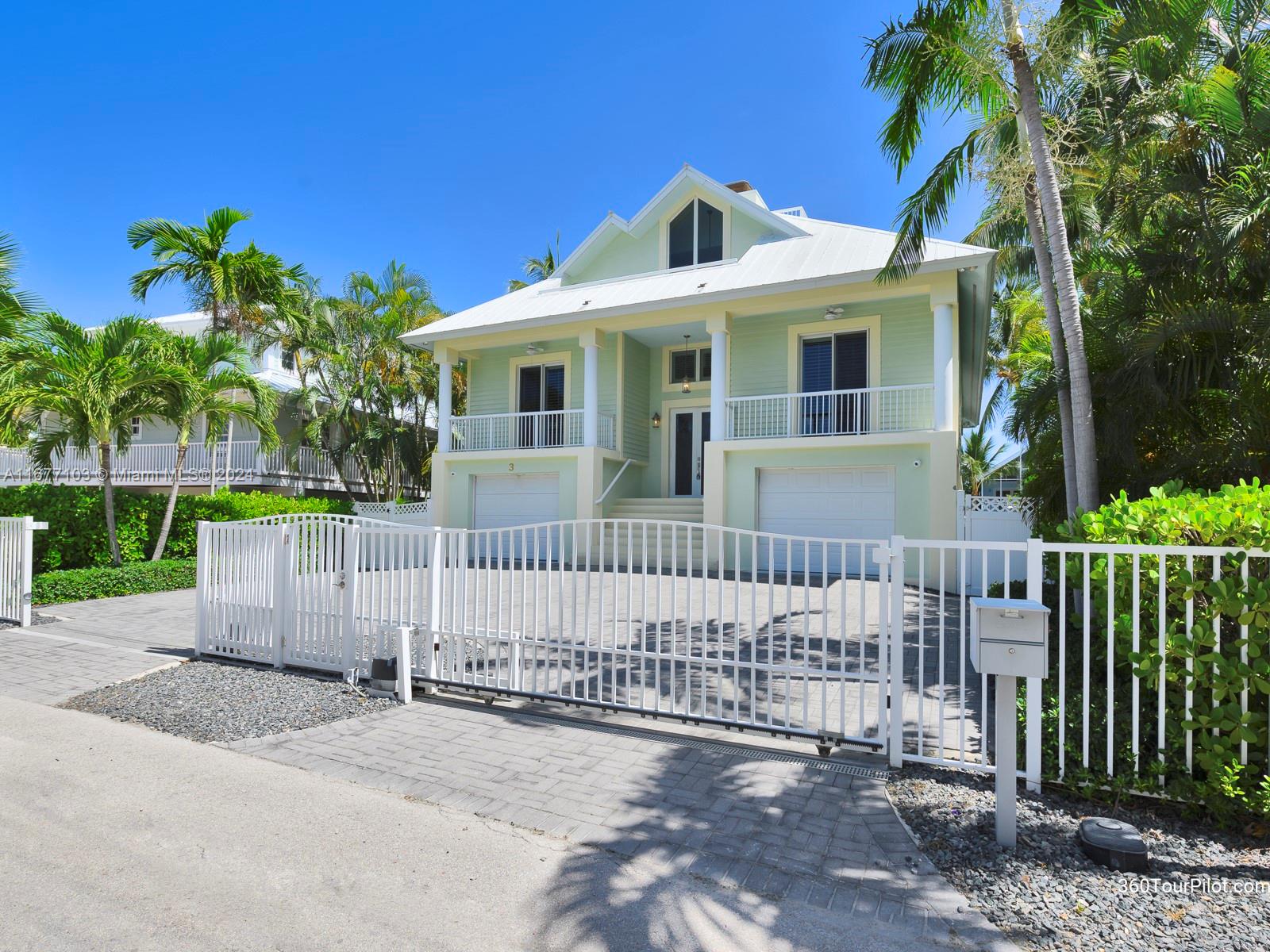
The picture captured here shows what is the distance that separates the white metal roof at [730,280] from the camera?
13.7 m

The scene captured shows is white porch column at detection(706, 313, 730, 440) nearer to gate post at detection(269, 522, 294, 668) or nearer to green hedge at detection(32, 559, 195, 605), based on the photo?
gate post at detection(269, 522, 294, 668)

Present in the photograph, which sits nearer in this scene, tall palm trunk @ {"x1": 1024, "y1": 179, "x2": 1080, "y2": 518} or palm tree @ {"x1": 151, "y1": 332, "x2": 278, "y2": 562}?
tall palm trunk @ {"x1": 1024, "y1": 179, "x2": 1080, "y2": 518}

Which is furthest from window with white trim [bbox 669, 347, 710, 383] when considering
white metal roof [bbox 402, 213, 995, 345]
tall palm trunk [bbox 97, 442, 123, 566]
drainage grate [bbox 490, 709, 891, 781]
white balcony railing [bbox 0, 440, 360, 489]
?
drainage grate [bbox 490, 709, 891, 781]

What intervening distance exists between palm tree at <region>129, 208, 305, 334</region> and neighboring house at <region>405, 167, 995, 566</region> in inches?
148

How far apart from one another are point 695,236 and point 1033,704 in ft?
54.1

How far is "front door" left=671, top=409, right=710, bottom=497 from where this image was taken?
1766cm

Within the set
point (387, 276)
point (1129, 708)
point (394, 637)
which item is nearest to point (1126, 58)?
point (1129, 708)

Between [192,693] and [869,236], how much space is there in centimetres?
1602

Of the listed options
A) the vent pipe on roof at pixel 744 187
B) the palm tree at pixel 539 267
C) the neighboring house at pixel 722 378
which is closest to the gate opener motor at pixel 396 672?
the neighboring house at pixel 722 378

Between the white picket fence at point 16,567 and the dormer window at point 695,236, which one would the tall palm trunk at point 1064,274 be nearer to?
the dormer window at point 695,236

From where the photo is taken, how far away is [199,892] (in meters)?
2.78

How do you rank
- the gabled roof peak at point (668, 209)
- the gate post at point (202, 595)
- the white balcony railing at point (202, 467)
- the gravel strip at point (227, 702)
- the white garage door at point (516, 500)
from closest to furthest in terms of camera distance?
the gravel strip at point (227, 702) < the gate post at point (202, 595) < the white garage door at point (516, 500) < the gabled roof peak at point (668, 209) < the white balcony railing at point (202, 467)

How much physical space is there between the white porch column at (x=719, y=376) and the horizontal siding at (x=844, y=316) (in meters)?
1.34

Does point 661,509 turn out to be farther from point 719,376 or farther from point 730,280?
point 730,280
